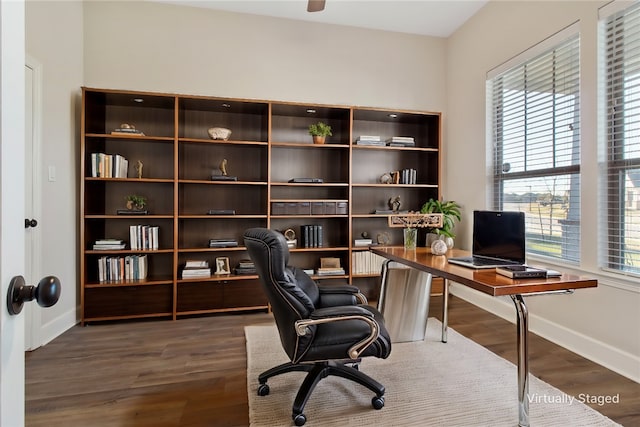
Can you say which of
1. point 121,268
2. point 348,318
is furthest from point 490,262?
point 121,268

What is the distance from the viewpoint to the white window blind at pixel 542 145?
2.71 metres

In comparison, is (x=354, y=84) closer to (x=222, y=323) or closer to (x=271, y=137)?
(x=271, y=137)

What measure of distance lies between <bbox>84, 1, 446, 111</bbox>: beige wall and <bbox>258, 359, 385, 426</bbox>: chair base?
2877 millimetres

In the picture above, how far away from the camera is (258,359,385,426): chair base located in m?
1.70

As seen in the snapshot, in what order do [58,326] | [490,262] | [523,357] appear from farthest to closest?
[58,326]
[490,262]
[523,357]

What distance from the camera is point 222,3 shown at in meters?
3.54

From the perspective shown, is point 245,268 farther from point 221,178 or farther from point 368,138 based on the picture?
point 368,138

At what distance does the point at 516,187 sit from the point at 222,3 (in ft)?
11.5

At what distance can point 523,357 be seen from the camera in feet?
5.21

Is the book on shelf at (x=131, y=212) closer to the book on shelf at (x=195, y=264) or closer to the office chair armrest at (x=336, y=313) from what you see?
the book on shelf at (x=195, y=264)

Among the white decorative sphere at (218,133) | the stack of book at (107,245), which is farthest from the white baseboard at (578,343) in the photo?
the stack of book at (107,245)

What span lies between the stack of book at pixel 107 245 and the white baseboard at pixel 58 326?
594mm

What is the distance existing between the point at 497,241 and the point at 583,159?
1.13 metres

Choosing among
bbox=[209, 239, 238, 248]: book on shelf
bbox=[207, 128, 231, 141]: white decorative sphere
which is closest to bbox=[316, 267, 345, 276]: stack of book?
bbox=[209, 239, 238, 248]: book on shelf
